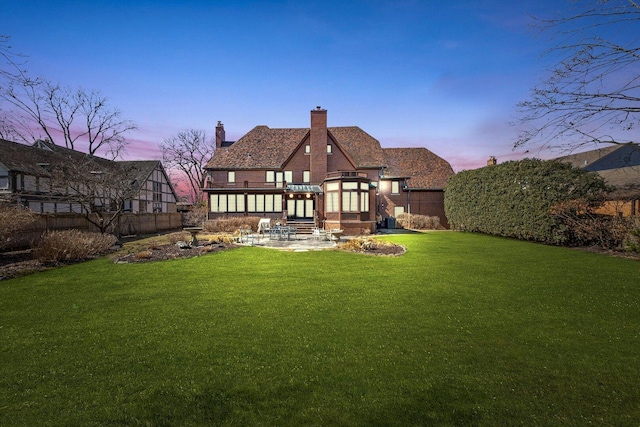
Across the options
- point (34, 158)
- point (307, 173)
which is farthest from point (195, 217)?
point (34, 158)

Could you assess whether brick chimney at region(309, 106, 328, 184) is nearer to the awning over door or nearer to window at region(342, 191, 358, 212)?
the awning over door

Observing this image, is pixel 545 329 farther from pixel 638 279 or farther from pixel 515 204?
pixel 515 204

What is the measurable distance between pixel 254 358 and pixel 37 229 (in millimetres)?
16549

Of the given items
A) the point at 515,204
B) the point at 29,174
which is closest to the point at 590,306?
the point at 515,204

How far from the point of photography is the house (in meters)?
29.5

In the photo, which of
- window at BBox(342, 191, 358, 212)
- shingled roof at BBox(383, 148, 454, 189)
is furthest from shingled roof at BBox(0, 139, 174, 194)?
shingled roof at BBox(383, 148, 454, 189)

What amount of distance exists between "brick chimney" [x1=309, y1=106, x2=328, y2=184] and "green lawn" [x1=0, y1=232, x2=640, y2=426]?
21787 millimetres

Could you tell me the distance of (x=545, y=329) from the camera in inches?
199

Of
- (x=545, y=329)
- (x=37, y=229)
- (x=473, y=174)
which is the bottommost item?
(x=545, y=329)

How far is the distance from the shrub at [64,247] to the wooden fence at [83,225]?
1783 millimetres

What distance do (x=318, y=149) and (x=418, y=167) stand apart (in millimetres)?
12238

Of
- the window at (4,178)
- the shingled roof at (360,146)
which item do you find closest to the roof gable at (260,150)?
the shingled roof at (360,146)

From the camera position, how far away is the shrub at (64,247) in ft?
35.9

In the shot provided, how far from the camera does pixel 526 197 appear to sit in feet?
57.0
